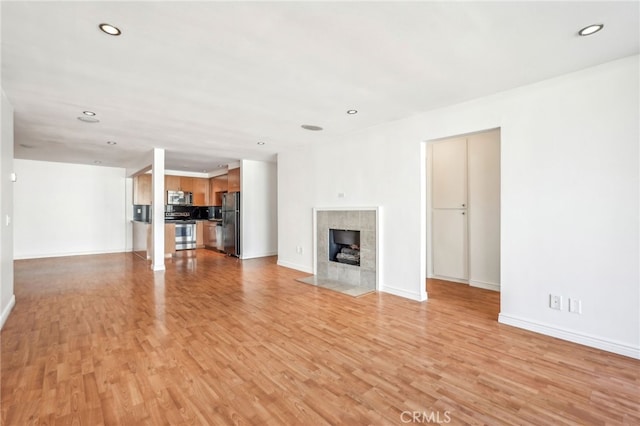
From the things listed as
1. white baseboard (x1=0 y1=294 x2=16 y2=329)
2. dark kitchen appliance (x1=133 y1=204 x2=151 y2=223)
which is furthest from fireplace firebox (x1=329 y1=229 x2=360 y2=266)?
dark kitchen appliance (x1=133 y1=204 x2=151 y2=223)

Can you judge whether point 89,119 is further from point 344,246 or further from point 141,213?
point 141,213

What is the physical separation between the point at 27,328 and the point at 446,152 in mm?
5843

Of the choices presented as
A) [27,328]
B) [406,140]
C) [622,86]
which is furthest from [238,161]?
[622,86]

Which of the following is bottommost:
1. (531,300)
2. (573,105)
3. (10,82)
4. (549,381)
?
(549,381)

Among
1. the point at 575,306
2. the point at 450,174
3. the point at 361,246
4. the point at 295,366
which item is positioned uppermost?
the point at 450,174

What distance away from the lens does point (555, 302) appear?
9.23ft

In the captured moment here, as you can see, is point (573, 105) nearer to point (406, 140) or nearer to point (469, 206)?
point (406, 140)

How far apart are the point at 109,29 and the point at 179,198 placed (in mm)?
7922

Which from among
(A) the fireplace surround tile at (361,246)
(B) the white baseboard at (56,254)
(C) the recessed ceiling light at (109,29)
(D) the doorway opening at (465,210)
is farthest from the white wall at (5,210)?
(B) the white baseboard at (56,254)

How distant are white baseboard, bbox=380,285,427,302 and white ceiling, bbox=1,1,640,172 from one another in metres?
2.38

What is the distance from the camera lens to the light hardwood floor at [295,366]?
1.76 metres

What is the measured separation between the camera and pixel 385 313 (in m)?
3.45

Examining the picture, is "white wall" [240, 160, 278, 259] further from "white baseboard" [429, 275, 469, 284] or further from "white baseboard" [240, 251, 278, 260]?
"white baseboard" [429, 275, 469, 284]
